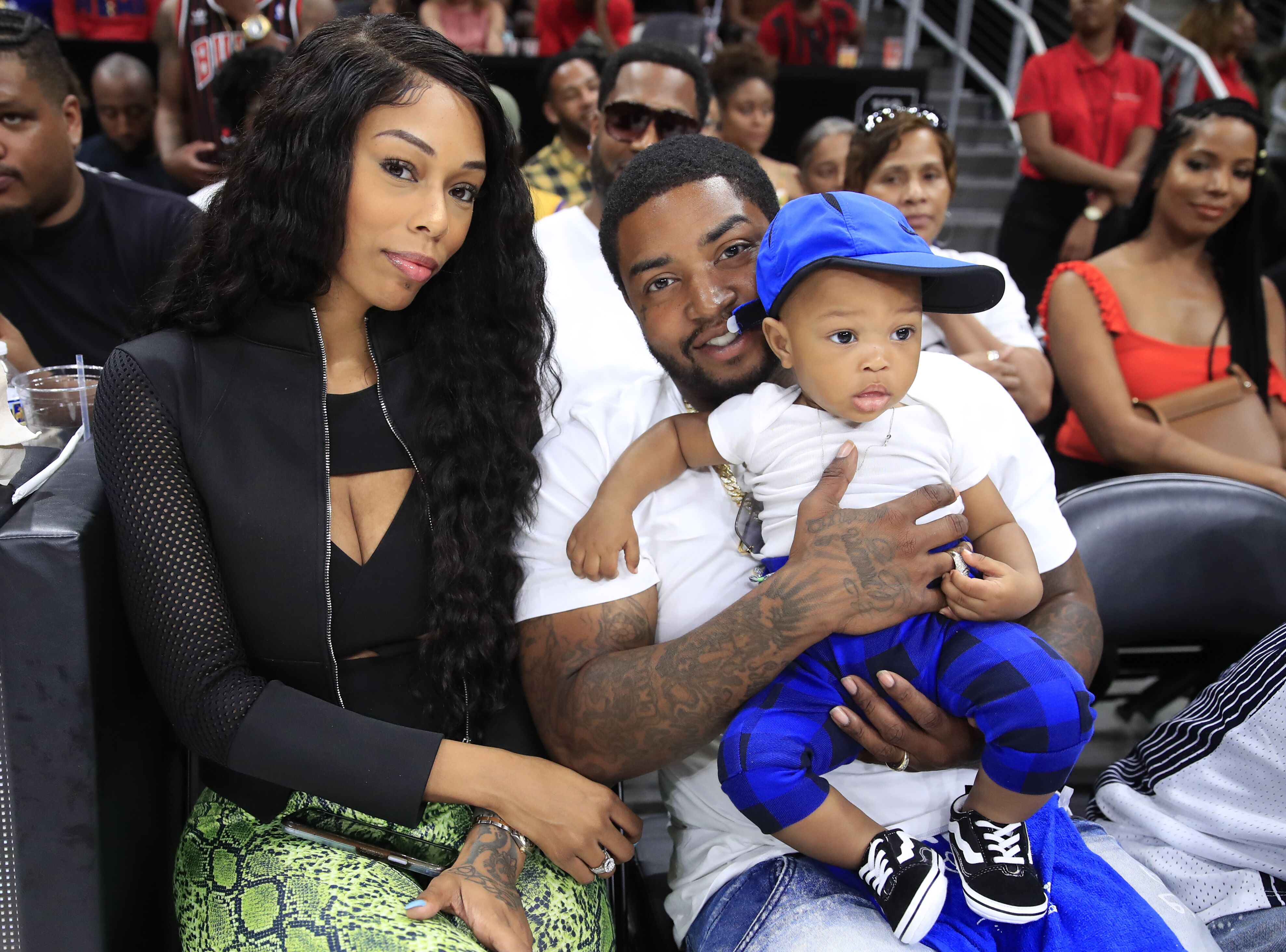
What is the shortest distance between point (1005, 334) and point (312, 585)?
2.45 metres

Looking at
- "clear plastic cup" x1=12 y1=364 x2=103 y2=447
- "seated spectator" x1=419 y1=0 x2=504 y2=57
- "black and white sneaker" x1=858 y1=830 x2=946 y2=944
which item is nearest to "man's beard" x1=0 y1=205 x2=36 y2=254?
"clear plastic cup" x1=12 y1=364 x2=103 y2=447

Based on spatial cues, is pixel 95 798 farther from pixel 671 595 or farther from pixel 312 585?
pixel 671 595

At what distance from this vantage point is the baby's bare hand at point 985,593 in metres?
1.58

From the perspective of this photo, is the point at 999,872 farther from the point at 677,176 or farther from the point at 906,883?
the point at 677,176

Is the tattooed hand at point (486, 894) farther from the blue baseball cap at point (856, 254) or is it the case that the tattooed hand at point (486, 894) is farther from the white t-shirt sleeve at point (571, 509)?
the blue baseball cap at point (856, 254)

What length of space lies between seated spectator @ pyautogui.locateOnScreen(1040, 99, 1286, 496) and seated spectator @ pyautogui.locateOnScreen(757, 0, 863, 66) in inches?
168

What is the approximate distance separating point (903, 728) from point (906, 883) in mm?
239

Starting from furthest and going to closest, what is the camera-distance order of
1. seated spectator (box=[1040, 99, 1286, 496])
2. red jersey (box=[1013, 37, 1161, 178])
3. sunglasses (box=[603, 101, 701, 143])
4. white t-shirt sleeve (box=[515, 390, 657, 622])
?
red jersey (box=[1013, 37, 1161, 178]), sunglasses (box=[603, 101, 701, 143]), seated spectator (box=[1040, 99, 1286, 496]), white t-shirt sleeve (box=[515, 390, 657, 622])

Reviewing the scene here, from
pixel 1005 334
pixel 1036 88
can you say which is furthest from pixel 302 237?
pixel 1036 88

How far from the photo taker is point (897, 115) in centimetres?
335

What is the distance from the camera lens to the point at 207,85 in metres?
4.41

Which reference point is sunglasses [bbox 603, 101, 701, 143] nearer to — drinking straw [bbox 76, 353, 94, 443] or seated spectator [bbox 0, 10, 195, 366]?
seated spectator [bbox 0, 10, 195, 366]

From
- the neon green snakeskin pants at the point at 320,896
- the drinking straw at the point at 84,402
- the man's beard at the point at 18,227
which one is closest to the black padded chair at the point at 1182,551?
the neon green snakeskin pants at the point at 320,896

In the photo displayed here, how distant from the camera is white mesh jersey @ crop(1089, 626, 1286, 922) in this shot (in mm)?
1729
